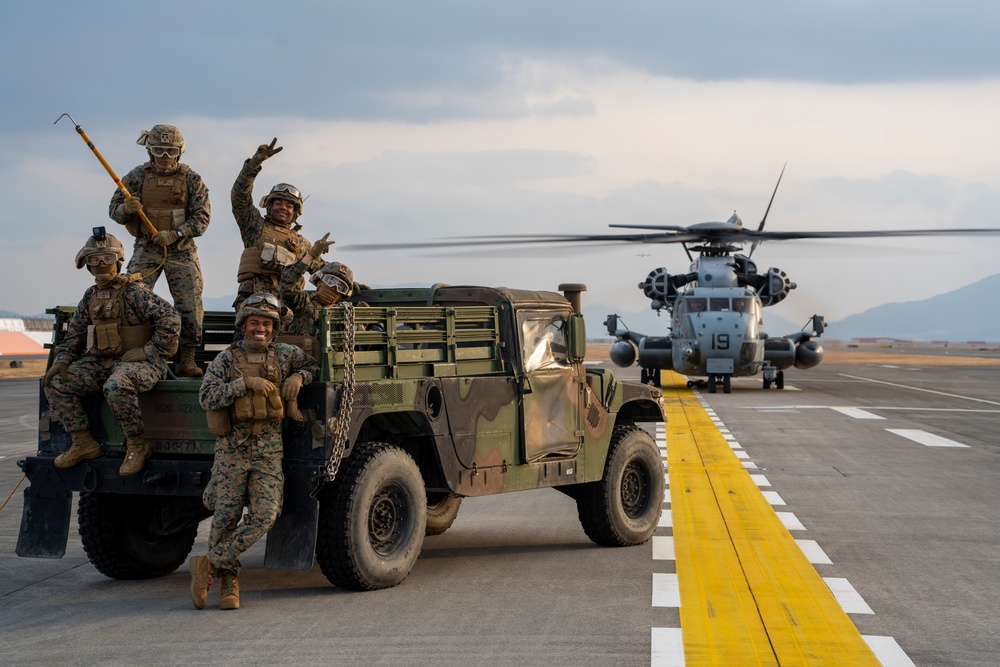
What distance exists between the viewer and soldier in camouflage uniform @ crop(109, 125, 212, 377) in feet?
31.2

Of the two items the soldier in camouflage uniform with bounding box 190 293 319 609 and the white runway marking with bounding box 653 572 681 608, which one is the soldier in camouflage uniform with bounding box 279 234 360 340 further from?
the white runway marking with bounding box 653 572 681 608

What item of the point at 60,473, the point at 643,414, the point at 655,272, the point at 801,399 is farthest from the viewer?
the point at 655,272

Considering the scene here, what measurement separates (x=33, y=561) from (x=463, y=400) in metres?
3.60

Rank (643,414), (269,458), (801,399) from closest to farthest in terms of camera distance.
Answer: (269,458) < (643,414) < (801,399)

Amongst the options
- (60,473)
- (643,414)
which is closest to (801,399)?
(643,414)

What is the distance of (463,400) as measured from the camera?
29.5ft

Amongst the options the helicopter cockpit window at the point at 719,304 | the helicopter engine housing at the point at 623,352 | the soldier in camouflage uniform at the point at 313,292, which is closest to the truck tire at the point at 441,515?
the soldier in camouflage uniform at the point at 313,292

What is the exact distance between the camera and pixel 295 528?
25.9ft

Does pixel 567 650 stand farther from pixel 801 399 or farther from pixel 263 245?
pixel 801 399

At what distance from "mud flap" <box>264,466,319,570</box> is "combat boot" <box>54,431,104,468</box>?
140cm

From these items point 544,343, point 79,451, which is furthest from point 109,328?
point 544,343

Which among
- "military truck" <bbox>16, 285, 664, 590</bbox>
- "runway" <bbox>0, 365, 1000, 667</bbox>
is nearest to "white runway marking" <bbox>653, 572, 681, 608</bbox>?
"runway" <bbox>0, 365, 1000, 667</bbox>

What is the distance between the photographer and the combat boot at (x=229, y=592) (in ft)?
25.8

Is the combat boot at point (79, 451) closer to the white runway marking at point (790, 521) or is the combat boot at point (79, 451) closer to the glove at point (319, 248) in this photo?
the glove at point (319, 248)
